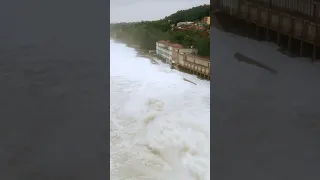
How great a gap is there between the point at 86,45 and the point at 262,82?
2.51ft

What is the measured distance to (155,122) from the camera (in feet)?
6.19

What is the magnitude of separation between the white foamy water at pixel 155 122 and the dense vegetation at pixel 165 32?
0.08 meters

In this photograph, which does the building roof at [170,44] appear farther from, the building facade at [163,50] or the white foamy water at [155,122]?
the white foamy water at [155,122]

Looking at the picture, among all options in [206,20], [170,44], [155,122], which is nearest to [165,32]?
[170,44]

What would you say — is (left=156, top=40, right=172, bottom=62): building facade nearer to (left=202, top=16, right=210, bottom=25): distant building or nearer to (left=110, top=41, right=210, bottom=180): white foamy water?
(left=110, top=41, right=210, bottom=180): white foamy water

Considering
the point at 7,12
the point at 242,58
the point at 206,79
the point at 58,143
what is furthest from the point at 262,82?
the point at 7,12

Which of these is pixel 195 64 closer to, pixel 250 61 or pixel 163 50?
pixel 163 50

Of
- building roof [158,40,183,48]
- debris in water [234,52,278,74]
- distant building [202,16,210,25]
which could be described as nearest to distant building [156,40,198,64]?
building roof [158,40,183,48]

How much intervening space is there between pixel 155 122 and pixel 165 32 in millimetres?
452

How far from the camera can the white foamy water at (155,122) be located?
1816mm

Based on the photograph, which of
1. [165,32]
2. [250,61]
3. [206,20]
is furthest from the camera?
[165,32]

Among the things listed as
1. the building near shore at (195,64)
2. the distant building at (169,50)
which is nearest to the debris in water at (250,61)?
the building near shore at (195,64)

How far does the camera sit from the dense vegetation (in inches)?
74.7

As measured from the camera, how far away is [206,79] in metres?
1.87
